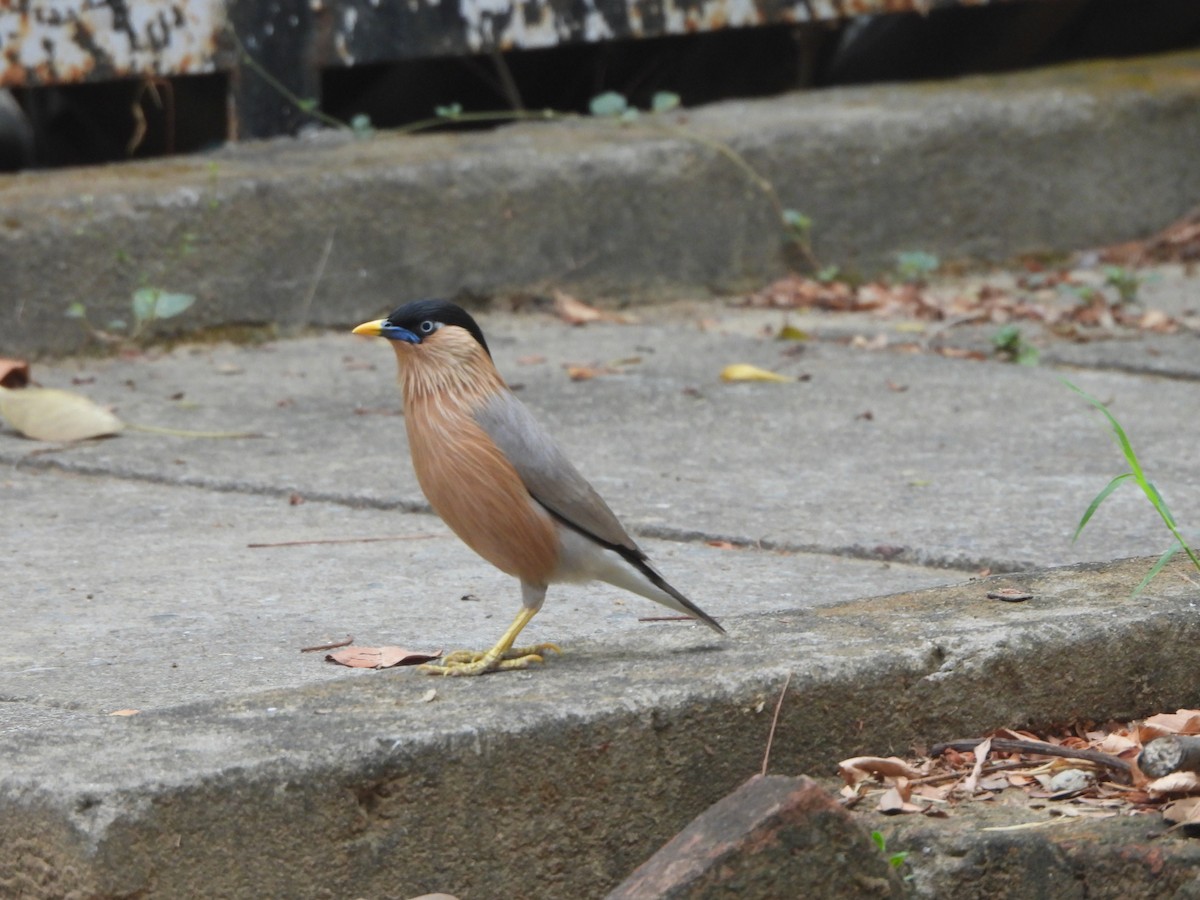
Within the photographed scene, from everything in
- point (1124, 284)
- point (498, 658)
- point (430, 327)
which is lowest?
point (1124, 284)

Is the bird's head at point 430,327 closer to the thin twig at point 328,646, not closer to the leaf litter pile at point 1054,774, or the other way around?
the thin twig at point 328,646

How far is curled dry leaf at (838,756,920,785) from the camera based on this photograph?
2.56 meters

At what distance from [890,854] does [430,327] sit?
103cm

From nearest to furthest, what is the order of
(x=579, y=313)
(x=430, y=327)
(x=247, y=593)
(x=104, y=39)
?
(x=430, y=327), (x=247, y=593), (x=104, y=39), (x=579, y=313)

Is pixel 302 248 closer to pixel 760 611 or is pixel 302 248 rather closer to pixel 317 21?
Answer: pixel 317 21

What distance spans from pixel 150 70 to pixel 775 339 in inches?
74.9

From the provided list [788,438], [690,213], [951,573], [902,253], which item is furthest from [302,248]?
[951,573]

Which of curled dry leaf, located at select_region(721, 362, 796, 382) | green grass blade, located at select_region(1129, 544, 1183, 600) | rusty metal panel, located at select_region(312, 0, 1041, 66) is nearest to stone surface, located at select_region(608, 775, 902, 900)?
green grass blade, located at select_region(1129, 544, 1183, 600)

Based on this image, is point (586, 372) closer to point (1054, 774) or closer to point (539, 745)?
point (1054, 774)

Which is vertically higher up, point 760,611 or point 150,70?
point 150,70

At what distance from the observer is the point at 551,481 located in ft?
9.02

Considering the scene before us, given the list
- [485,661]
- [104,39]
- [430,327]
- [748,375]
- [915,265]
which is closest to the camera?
[485,661]

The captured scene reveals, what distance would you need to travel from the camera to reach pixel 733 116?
6184 mm

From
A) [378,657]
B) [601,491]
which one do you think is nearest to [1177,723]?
[378,657]
